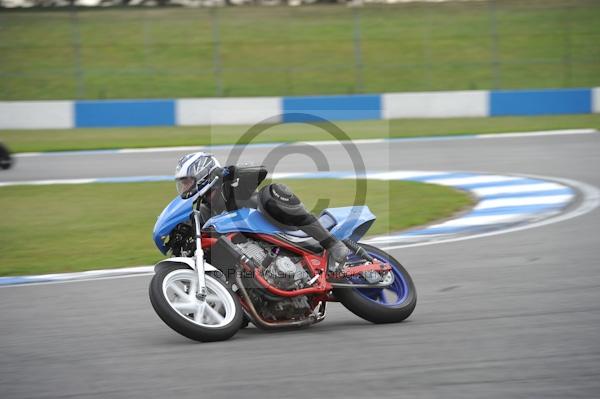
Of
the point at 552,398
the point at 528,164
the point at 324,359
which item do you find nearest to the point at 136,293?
the point at 324,359

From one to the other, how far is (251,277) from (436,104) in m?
18.1

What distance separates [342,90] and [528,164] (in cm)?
1172

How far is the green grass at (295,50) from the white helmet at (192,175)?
1939cm

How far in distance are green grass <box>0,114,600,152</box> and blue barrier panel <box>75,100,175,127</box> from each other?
1.44 feet

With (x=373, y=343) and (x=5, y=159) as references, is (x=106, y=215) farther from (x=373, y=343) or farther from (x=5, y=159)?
(x=373, y=343)

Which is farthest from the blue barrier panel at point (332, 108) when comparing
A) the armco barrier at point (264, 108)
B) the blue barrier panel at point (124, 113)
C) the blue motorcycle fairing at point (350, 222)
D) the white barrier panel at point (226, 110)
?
the blue motorcycle fairing at point (350, 222)

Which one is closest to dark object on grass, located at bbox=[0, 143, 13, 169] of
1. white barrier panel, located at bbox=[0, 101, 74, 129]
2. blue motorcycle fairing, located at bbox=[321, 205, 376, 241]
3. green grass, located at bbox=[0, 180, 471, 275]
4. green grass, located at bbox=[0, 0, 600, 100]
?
green grass, located at bbox=[0, 180, 471, 275]

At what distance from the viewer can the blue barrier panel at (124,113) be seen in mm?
22812

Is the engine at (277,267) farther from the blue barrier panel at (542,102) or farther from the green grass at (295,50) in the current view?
the green grass at (295,50)

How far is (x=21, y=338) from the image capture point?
20.0ft

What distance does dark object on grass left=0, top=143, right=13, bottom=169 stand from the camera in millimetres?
16281

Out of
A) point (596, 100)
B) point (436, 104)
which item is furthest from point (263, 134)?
point (596, 100)

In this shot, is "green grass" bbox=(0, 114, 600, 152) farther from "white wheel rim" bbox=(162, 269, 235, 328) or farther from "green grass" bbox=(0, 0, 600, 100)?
"white wheel rim" bbox=(162, 269, 235, 328)

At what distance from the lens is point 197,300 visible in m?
5.68
